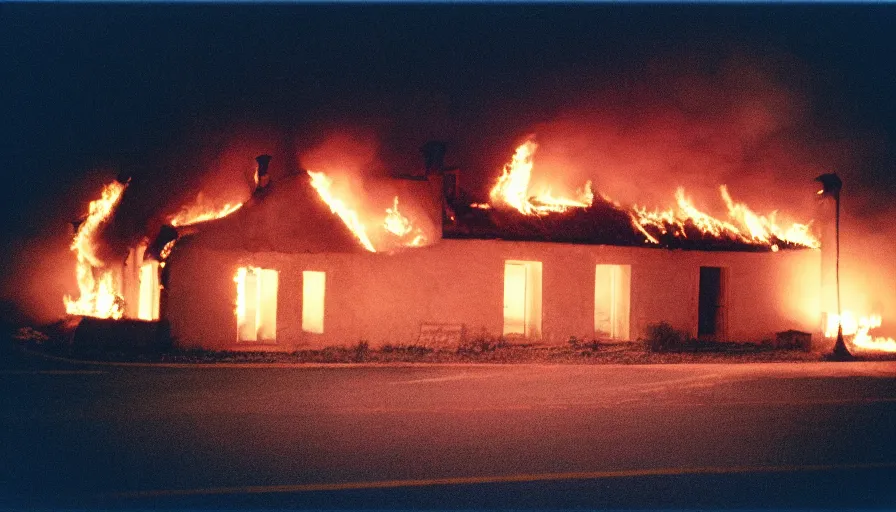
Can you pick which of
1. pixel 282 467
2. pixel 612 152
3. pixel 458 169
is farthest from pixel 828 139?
pixel 282 467

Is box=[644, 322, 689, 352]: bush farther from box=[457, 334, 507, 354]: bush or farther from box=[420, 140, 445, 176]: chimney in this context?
box=[420, 140, 445, 176]: chimney

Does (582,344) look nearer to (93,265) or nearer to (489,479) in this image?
(489,479)

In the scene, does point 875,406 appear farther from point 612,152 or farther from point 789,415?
point 612,152

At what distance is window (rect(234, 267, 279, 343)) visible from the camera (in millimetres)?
20109

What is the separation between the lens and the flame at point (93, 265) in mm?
21156

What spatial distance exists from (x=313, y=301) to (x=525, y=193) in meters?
6.91

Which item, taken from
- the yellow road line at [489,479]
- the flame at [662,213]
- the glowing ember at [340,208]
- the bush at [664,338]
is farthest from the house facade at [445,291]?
the yellow road line at [489,479]

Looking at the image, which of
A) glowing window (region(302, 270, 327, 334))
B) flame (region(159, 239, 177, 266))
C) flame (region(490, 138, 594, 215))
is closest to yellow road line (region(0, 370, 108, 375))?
flame (region(159, 239, 177, 266))

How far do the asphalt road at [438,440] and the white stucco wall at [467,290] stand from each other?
4.00 meters

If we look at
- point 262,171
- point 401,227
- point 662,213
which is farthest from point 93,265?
point 662,213

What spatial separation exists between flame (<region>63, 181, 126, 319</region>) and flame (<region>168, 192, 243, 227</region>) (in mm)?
2559

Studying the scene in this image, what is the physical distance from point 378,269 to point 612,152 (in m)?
10.7

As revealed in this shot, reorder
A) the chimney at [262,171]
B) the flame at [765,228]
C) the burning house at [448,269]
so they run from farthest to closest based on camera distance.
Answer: the flame at [765,228] → the chimney at [262,171] → the burning house at [448,269]

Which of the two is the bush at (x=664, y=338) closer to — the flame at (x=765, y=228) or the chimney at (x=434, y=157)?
the flame at (x=765, y=228)
